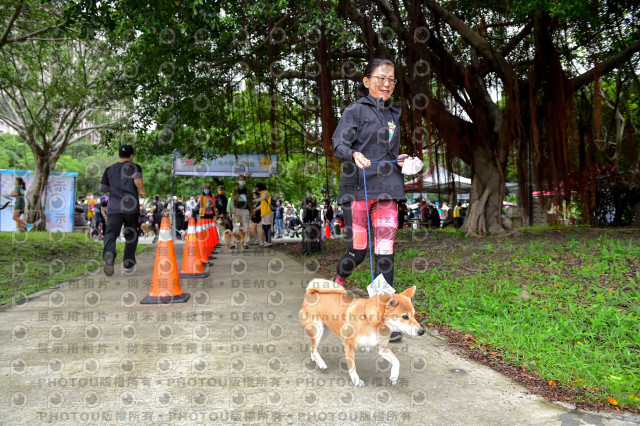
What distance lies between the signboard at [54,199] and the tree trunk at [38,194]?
23.3 inches

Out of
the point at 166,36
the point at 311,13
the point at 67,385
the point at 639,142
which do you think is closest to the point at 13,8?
the point at 166,36

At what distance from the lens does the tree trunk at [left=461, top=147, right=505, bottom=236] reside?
382 inches

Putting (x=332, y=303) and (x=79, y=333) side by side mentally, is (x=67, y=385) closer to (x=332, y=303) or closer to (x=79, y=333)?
(x=79, y=333)

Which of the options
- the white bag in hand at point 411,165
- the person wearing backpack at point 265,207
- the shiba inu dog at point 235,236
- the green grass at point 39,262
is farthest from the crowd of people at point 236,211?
the white bag in hand at point 411,165

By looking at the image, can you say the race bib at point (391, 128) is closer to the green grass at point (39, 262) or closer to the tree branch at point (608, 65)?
the green grass at point (39, 262)

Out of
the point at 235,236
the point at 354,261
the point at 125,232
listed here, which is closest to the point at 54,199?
the point at 235,236

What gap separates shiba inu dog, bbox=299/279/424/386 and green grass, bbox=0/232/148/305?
385cm

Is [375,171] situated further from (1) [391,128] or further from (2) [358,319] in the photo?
(2) [358,319]

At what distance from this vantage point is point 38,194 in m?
17.4

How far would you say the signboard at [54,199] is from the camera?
1845 cm

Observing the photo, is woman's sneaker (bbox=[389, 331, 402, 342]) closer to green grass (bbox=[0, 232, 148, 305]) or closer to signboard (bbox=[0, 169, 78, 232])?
green grass (bbox=[0, 232, 148, 305])

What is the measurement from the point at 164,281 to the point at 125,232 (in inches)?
78.7

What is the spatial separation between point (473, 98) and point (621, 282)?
19.1ft

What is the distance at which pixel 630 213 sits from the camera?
13445 mm
